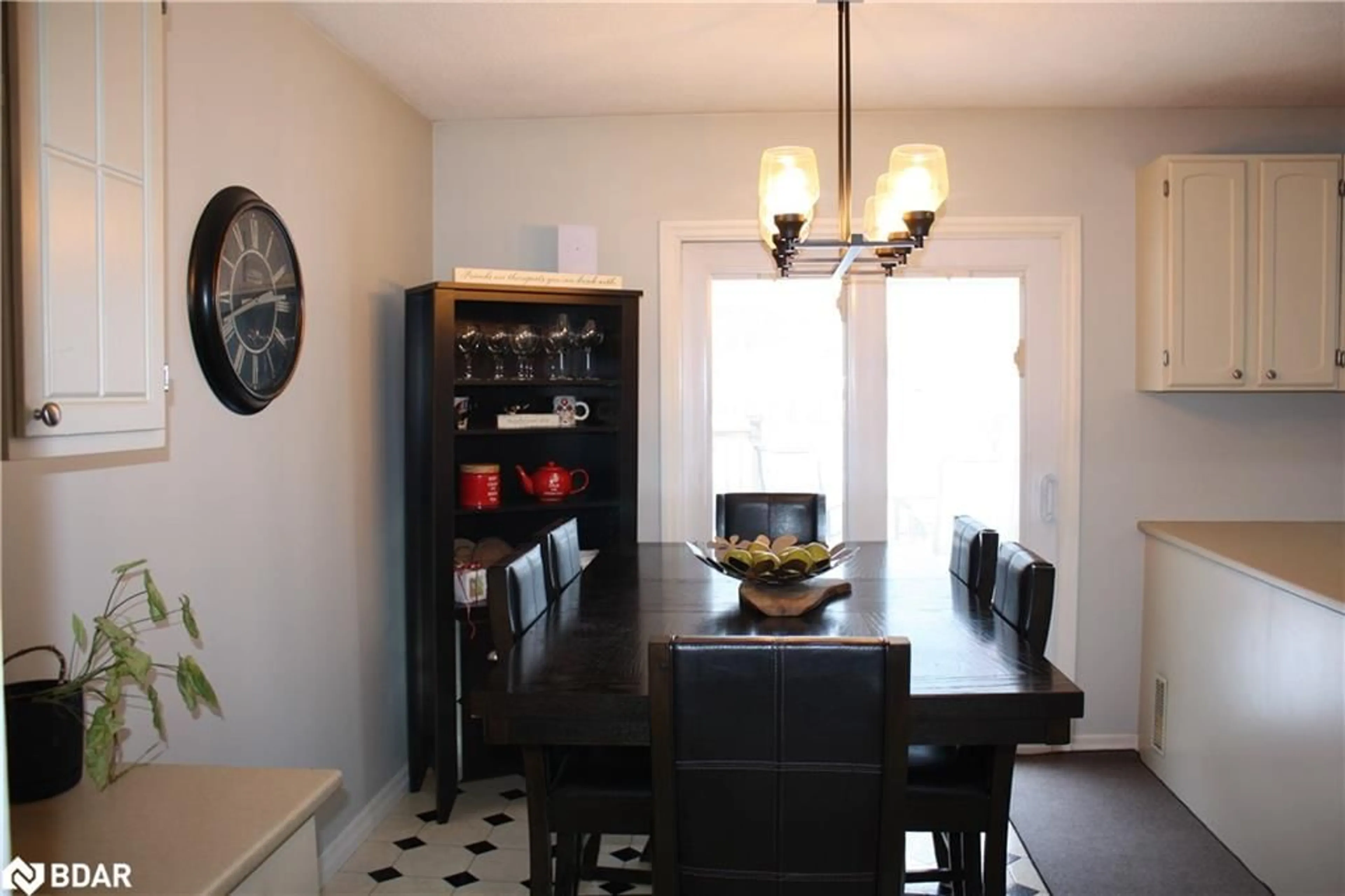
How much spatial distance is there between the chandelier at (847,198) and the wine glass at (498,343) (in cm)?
121

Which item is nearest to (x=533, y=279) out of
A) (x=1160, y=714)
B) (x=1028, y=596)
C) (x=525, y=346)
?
(x=525, y=346)

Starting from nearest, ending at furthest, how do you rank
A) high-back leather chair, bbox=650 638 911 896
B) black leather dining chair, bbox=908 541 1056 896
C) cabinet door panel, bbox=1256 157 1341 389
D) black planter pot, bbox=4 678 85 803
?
black planter pot, bbox=4 678 85 803
high-back leather chair, bbox=650 638 911 896
black leather dining chair, bbox=908 541 1056 896
cabinet door panel, bbox=1256 157 1341 389

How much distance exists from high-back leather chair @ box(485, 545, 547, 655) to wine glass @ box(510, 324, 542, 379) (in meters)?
1.39

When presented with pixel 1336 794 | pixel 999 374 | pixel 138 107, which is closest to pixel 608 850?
A: pixel 1336 794

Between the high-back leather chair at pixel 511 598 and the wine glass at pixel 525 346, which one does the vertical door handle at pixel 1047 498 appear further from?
the high-back leather chair at pixel 511 598

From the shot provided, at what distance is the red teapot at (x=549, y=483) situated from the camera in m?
3.86

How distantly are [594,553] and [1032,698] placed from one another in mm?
2065

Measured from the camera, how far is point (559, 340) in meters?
3.83

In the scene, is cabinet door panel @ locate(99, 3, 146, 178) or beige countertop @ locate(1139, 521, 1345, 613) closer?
cabinet door panel @ locate(99, 3, 146, 178)

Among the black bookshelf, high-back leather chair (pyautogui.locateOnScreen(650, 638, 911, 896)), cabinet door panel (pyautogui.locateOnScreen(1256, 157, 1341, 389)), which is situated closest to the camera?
high-back leather chair (pyautogui.locateOnScreen(650, 638, 911, 896))

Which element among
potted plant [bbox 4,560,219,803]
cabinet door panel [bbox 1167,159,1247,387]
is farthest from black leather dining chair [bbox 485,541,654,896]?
cabinet door panel [bbox 1167,159,1247,387]

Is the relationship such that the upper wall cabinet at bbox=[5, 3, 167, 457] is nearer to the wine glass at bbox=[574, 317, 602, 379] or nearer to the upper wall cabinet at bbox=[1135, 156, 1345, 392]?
the wine glass at bbox=[574, 317, 602, 379]

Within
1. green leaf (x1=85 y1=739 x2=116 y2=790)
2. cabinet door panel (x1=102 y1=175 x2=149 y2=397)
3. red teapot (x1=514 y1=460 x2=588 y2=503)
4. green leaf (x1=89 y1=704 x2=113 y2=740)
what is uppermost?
cabinet door panel (x1=102 y1=175 x2=149 y2=397)

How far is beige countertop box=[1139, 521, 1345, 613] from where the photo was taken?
2.86 meters
